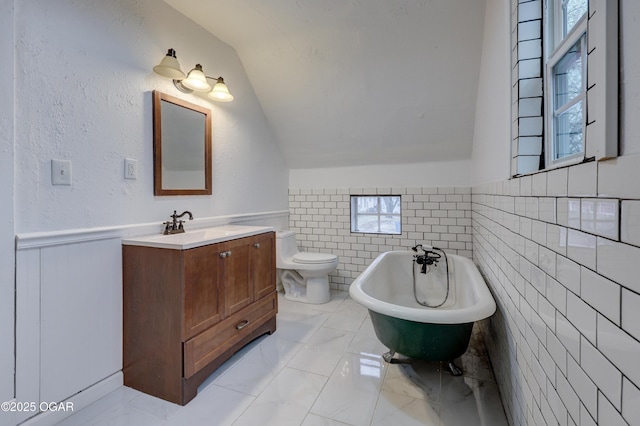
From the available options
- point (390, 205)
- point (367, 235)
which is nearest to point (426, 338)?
point (367, 235)

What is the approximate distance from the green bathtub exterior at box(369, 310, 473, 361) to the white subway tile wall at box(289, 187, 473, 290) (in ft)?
5.56

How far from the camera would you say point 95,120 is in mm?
1709

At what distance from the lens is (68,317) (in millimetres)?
1585

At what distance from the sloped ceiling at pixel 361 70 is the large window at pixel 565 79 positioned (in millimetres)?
1032

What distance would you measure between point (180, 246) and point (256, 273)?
2.49 feet

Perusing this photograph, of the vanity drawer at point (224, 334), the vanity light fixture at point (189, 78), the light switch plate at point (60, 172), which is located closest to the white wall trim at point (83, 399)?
the vanity drawer at point (224, 334)

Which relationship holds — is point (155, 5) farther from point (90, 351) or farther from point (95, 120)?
point (90, 351)

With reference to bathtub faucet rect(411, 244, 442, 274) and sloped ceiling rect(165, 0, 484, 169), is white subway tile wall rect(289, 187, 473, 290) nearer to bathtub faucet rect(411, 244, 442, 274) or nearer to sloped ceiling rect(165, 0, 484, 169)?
sloped ceiling rect(165, 0, 484, 169)

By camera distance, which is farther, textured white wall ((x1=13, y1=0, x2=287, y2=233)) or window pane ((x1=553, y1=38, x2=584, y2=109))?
textured white wall ((x1=13, y1=0, x2=287, y2=233))

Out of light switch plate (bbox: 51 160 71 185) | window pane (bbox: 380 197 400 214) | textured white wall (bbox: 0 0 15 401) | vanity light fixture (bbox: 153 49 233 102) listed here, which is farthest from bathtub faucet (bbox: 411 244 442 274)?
textured white wall (bbox: 0 0 15 401)

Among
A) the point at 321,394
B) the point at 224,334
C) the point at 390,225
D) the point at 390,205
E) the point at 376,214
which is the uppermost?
the point at 390,205

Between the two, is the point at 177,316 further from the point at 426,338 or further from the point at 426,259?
the point at 426,259

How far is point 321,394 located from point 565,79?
78.9 inches

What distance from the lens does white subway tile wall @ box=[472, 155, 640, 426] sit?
591 mm
